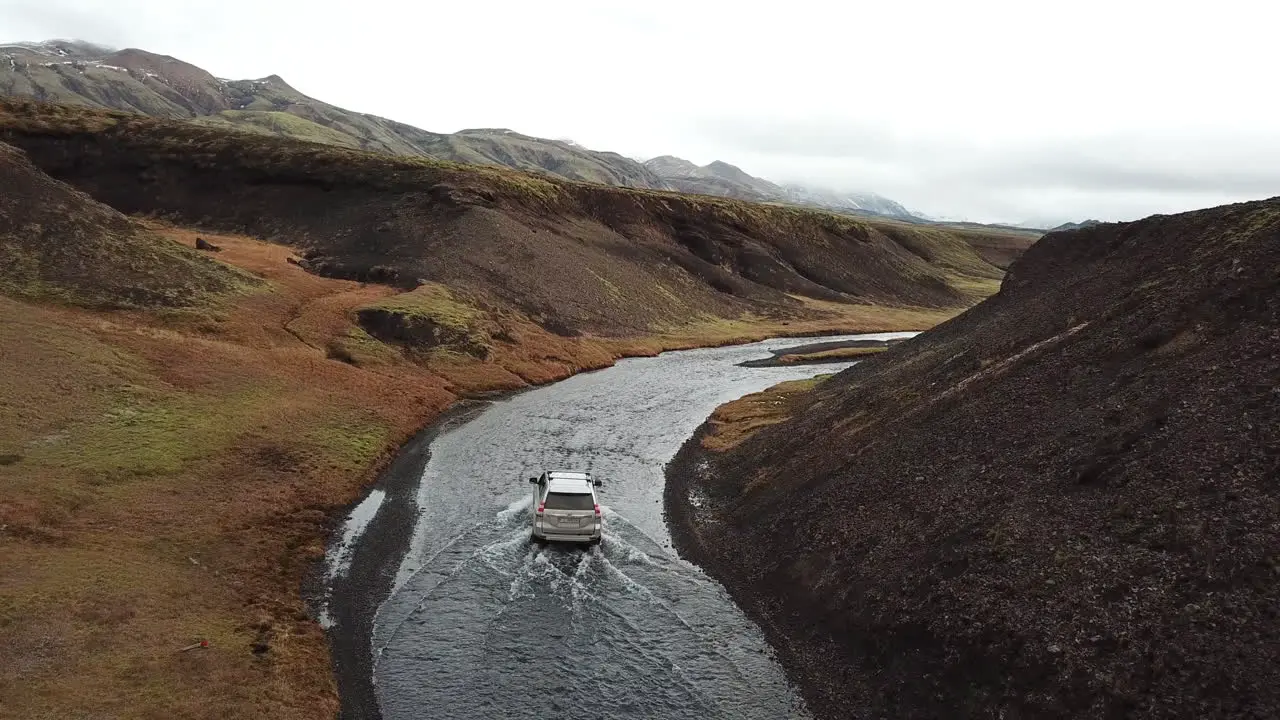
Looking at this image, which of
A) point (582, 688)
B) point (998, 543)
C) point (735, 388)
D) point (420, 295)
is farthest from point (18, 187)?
point (998, 543)

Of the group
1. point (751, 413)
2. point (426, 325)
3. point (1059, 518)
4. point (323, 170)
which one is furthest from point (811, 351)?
point (323, 170)

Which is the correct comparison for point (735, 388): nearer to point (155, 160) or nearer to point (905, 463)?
point (905, 463)

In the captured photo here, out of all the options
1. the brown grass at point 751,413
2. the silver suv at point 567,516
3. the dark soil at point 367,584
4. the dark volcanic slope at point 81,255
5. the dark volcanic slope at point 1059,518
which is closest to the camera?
the dark volcanic slope at point 1059,518

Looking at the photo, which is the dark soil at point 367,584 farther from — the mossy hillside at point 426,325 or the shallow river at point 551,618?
the mossy hillside at point 426,325

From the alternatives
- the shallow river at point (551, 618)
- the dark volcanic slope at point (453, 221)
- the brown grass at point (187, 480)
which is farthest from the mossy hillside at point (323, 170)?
the shallow river at point (551, 618)

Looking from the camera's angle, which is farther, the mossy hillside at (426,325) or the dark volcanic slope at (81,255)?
the mossy hillside at (426,325)

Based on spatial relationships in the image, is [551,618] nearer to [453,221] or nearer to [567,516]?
[567,516]
